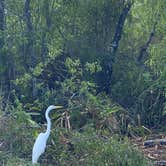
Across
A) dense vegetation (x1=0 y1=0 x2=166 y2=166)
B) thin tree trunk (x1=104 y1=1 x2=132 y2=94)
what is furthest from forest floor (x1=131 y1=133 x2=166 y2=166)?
A: thin tree trunk (x1=104 y1=1 x2=132 y2=94)

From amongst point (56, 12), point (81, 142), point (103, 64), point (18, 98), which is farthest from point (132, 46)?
point (81, 142)

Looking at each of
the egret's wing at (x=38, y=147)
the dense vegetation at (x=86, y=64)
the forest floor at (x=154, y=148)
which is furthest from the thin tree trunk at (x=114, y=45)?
the egret's wing at (x=38, y=147)

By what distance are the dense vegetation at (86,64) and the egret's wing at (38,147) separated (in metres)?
0.79

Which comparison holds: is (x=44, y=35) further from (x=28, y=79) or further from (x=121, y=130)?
(x=121, y=130)

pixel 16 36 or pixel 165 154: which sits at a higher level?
pixel 16 36

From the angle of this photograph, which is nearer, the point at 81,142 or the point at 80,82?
A: the point at 81,142

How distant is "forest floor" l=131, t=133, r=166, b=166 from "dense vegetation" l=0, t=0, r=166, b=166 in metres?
0.25

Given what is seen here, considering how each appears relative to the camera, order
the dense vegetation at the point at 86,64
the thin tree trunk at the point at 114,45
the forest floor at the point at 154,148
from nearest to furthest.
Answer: the forest floor at the point at 154,148 < the dense vegetation at the point at 86,64 < the thin tree trunk at the point at 114,45

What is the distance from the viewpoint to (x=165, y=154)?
349 inches

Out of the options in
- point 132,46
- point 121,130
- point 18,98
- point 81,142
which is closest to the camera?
point 81,142

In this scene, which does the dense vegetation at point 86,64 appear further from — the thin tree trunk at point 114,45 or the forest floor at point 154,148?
the forest floor at point 154,148

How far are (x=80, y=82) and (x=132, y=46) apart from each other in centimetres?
170

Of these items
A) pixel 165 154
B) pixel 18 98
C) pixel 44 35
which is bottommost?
pixel 165 154

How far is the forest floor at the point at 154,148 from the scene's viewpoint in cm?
862
